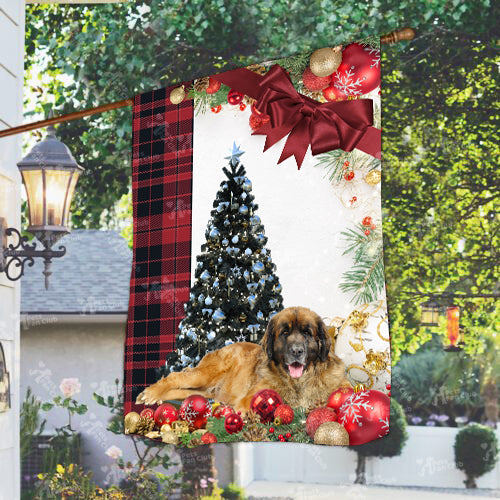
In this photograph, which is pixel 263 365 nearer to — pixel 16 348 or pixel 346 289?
pixel 346 289

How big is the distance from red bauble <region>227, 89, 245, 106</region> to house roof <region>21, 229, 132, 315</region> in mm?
2325

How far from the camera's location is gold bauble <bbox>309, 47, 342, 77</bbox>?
2.16 m

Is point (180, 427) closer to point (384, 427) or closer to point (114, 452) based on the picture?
point (384, 427)

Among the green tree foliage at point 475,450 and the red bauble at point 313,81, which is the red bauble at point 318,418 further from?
Answer: the green tree foliage at point 475,450

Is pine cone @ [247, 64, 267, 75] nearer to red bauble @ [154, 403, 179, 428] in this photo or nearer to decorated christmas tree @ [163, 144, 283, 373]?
decorated christmas tree @ [163, 144, 283, 373]

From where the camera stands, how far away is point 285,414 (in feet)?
7.23

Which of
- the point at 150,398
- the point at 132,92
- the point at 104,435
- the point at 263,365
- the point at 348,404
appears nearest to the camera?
the point at 348,404

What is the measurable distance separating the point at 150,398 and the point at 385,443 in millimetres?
2605

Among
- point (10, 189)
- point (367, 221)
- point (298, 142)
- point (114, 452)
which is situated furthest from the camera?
point (114, 452)

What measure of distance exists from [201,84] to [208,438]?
48.1 inches

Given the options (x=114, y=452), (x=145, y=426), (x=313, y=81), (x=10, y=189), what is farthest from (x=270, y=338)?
(x=114, y=452)

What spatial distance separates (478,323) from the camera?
14.2 feet

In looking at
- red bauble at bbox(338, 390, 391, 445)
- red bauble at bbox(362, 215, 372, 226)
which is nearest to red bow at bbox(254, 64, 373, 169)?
red bauble at bbox(362, 215, 372, 226)

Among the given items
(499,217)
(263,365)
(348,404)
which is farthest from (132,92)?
(348,404)
